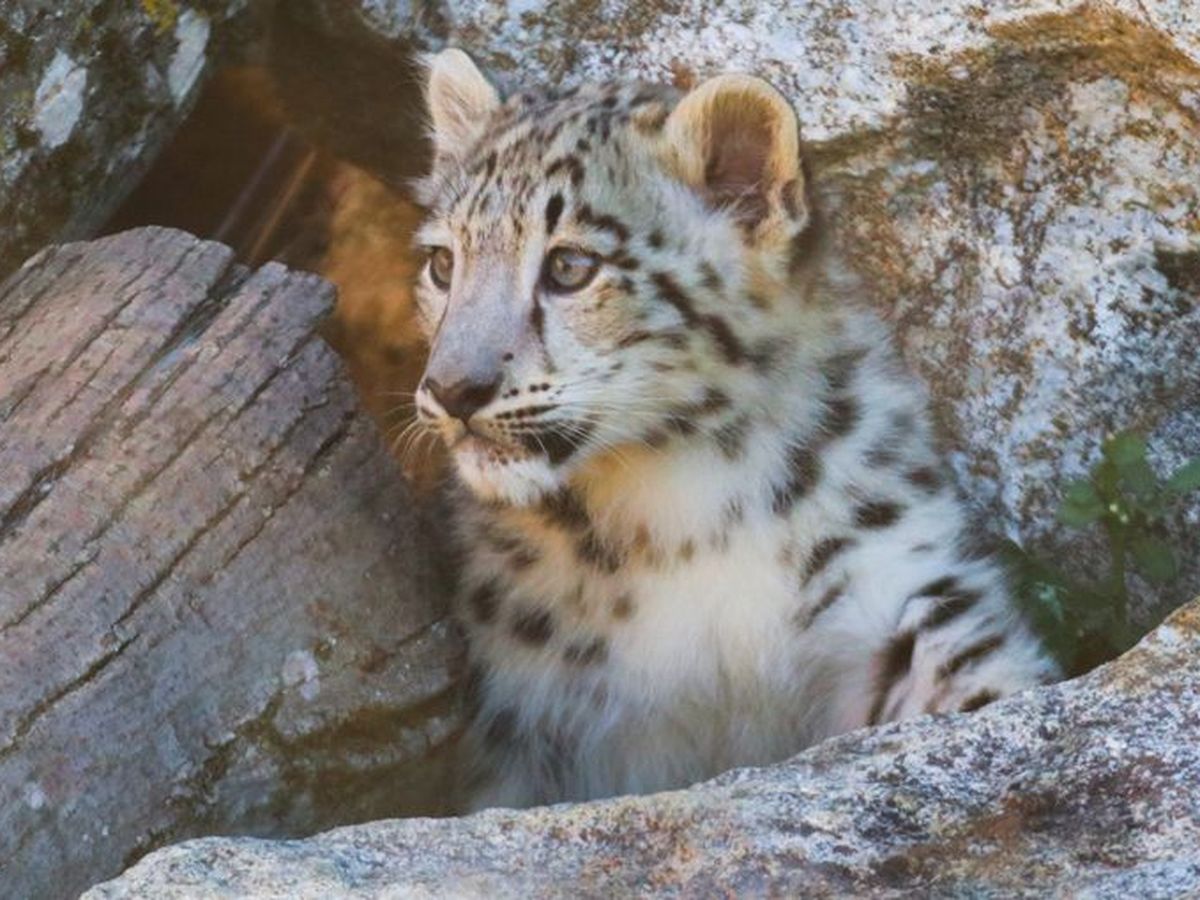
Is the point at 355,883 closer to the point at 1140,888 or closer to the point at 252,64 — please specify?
the point at 1140,888

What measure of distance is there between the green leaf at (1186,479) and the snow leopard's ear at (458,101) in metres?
1.67

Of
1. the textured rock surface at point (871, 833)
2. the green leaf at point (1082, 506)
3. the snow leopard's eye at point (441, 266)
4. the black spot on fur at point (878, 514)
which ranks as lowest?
the green leaf at point (1082, 506)

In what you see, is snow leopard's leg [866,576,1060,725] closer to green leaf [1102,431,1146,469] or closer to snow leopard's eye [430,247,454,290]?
green leaf [1102,431,1146,469]

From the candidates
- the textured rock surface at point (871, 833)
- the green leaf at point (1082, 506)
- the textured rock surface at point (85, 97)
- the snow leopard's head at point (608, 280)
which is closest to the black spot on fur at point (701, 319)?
the snow leopard's head at point (608, 280)

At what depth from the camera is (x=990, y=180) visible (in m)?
5.18

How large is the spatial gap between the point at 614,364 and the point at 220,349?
824 millimetres

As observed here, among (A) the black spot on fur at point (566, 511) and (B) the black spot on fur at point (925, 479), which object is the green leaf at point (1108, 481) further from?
(A) the black spot on fur at point (566, 511)

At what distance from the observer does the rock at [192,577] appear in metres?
3.97

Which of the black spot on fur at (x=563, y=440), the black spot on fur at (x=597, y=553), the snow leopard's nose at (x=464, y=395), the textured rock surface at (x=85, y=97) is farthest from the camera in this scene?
the textured rock surface at (x=85, y=97)

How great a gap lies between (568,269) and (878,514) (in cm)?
84

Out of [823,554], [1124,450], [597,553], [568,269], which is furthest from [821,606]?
[568,269]

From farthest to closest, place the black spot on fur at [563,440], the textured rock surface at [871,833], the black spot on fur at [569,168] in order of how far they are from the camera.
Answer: the black spot on fur at [569,168]
the black spot on fur at [563,440]
the textured rock surface at [871,833]

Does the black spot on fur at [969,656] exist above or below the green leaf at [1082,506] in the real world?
below

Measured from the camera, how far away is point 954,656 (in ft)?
14.3
